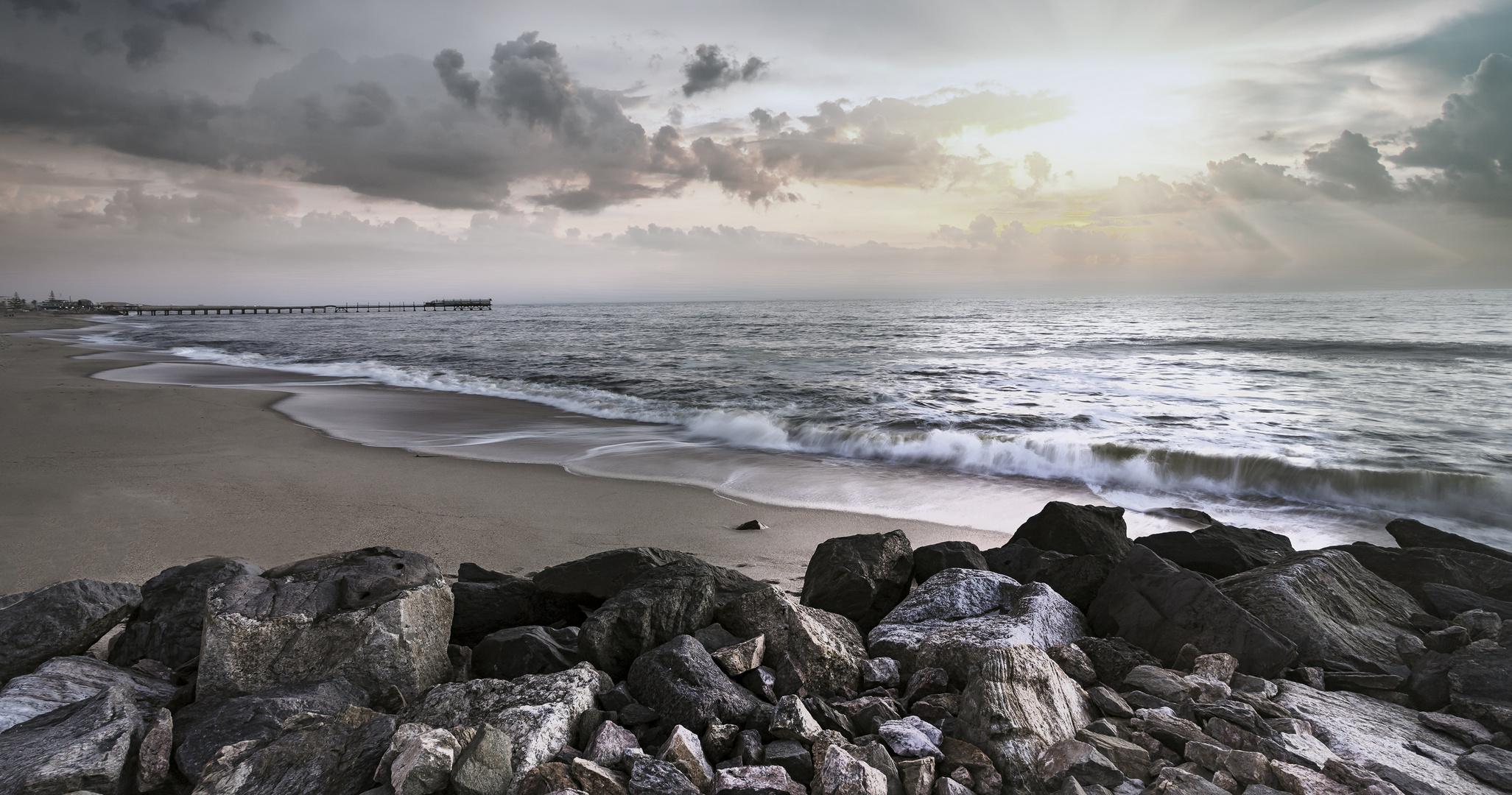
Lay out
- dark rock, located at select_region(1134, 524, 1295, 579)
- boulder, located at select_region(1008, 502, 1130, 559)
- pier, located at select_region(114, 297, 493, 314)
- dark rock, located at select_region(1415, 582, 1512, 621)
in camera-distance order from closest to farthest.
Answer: dark rock, located at select_region(1415, 582, 1512, 621) < dark rock, located at select_region(1134, 524, 1295, 579) < boulder, located at select_region(1008, 502, 1130, 559) < pier, located at select_region(114, 297, 493, 314)

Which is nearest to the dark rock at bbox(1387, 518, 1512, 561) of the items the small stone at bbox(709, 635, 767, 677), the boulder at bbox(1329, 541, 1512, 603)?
the boulder at bbox(1329, 541, 1512, 603)

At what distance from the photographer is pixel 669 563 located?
3.99 metres

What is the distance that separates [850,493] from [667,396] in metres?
9.05

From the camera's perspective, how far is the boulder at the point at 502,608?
373 cm

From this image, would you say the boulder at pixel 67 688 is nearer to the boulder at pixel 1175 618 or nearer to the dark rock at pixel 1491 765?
the boulder at pixel 1175 618

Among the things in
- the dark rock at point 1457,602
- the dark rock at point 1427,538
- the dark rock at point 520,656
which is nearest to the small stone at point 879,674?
the dark rock at point 520,656

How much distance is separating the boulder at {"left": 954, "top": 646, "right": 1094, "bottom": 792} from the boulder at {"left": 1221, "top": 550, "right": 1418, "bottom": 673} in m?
1.12

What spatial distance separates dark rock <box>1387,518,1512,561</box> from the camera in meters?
5.36

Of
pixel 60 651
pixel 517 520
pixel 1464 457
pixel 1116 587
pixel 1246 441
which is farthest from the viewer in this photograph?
pixel 1246 441

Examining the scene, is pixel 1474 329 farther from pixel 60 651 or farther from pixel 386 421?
pixel 60 651

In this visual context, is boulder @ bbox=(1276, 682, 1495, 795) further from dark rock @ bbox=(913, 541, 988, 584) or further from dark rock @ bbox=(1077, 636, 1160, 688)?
dark rock @ bbox=(913, 541, 988, 584)

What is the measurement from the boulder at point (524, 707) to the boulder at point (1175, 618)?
235 cm

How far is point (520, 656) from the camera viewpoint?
10.3 ft

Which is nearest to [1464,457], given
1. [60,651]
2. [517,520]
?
[517,520]
